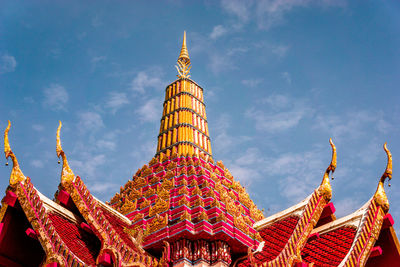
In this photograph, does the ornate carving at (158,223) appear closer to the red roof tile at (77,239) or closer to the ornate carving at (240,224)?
the red roof tile at (77,239)

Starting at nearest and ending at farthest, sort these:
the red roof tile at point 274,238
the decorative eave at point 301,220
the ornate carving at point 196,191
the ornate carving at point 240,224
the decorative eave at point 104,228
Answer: the decorative eave at point 104,228 < the decorative eave at point 301,220 < the ornate carving at point 240,224 < the red roof tile at point 274,238 < the ornate carving at point 196,191

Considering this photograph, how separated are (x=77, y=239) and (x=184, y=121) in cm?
854

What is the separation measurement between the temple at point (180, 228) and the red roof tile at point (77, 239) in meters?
0.04

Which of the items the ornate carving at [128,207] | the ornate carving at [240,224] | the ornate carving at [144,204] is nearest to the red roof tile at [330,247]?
the ornate carving at [240,224]

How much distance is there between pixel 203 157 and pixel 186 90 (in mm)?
5021

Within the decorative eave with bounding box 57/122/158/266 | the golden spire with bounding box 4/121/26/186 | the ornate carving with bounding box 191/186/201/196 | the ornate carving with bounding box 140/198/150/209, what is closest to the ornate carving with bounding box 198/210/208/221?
the ornate carving with bounding box 191/186/201/196

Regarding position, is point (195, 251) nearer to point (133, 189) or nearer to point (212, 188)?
point (212, 188)

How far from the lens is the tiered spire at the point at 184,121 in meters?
20.7

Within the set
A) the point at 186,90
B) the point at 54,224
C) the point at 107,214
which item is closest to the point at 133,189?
the point at 107,214

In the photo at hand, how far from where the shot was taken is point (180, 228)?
13.9 m

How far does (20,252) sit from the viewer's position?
47.8ft

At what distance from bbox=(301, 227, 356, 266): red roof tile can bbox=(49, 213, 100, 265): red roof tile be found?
6.33 metres

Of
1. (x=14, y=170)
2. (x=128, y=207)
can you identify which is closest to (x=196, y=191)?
(x=128, y=207)

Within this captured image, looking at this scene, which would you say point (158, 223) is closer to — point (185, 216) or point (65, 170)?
point (185, 216)
